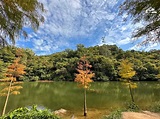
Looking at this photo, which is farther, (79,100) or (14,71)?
(79,100)

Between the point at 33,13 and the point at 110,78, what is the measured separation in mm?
44394

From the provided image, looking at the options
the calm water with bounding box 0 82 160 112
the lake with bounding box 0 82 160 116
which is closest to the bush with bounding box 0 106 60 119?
the lake with bounding box 0 82 160 116

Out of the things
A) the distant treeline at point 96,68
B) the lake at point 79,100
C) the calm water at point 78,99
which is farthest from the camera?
the distant treeline at point 96,68

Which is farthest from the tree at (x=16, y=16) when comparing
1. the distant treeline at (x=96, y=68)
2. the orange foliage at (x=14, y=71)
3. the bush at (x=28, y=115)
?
the distant treeline at (x=96, y=68)

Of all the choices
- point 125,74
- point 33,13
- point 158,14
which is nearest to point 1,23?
point 33,13

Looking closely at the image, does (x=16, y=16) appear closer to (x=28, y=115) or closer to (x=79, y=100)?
(x=28, y=115)

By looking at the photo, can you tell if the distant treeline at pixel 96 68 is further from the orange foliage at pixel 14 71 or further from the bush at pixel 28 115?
the bush at pixel 28 115

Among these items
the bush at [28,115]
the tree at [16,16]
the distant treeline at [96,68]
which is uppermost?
the distant treeline at [96,68]

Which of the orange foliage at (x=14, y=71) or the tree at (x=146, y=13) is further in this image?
the orange foliage at (x=14, y=71)

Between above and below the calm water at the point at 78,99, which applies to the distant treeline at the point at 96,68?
above

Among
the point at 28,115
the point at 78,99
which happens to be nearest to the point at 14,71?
the point at 78,99

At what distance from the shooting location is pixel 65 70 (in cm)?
4769

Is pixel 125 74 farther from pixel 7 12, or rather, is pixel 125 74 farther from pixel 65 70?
pixel 65 70

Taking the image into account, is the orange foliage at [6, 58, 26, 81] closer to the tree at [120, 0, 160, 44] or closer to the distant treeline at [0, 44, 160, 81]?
the tree at [120, 0, 160, 44]
